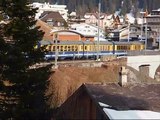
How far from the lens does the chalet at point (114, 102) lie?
1012 cm

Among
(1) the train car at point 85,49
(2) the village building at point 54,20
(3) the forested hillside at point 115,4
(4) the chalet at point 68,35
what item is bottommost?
(1) the train car at point 85,49

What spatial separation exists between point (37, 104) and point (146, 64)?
31.8 metres

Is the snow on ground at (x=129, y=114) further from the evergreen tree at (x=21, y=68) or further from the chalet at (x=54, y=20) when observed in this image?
the chalet at (x=54, y=20)

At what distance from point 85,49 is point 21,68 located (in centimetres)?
2790

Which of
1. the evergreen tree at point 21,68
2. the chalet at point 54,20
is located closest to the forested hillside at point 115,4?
the chalet at point 54,20

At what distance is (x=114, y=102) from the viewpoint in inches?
424

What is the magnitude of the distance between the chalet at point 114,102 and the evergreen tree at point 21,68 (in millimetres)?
1066

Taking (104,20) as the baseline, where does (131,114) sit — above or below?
below

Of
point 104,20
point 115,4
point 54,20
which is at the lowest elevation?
point 54,20

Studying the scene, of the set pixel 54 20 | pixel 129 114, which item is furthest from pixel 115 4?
pixel 129 114

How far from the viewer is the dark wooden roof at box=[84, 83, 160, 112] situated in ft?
35.1

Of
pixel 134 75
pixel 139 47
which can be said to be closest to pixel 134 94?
pixel 134 75

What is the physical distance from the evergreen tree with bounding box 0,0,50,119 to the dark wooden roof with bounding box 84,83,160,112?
2527 mm

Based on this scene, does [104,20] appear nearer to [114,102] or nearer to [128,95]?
[128,95]
